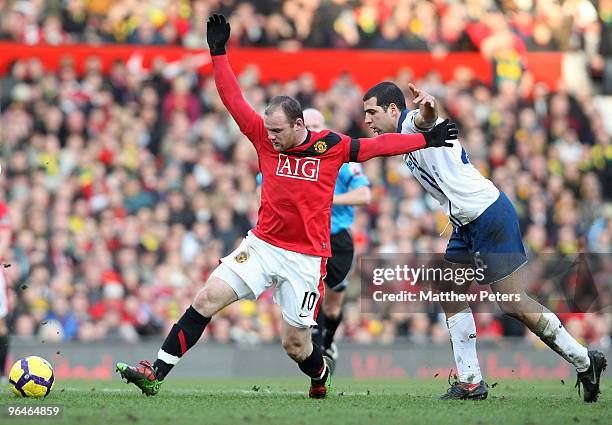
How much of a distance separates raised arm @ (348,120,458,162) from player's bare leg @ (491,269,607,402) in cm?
124

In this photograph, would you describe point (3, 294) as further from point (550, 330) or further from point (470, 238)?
point (550, 330)

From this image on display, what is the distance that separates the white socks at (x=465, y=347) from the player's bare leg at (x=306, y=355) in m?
1.09

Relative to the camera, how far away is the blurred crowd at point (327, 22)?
→ 21078 mm

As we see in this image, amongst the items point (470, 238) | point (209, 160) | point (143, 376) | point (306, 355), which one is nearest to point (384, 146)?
point (470, 238)

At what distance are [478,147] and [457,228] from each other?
1087cm

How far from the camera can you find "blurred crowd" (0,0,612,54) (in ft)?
69.2

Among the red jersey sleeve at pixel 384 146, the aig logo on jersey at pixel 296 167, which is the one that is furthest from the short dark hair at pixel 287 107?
the red jersey sleeve at pixel 384 146

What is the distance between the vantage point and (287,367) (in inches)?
632

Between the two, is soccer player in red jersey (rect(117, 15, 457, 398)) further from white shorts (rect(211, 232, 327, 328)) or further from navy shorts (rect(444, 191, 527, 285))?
navy shorts (rect(444, 191, 527, 285))

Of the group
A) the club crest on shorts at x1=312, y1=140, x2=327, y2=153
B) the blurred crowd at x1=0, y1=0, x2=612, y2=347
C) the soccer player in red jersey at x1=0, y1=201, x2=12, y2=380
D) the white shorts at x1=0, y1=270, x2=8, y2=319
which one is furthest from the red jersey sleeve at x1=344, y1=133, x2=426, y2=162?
the blurred crowd at x1=0, y1=0, x2=612, y2=347

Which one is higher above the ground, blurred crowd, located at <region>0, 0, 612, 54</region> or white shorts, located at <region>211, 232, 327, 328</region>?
blurred crowd, located at <region>0, 0, 612, 54</region>

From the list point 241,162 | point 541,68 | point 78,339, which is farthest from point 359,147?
point 541,68

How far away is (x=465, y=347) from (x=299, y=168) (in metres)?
2.07

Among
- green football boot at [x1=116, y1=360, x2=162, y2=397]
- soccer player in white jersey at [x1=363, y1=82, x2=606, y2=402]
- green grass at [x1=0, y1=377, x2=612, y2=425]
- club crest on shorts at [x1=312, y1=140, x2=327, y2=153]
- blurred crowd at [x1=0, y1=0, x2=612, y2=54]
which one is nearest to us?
green grass at [x1=0, y1=377, x2=612, y2=425]
